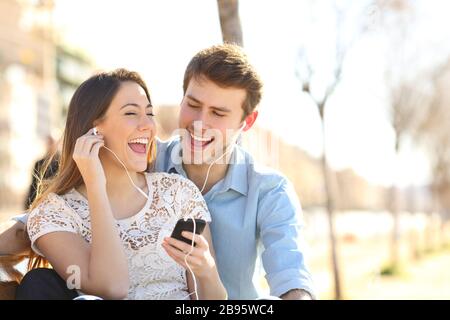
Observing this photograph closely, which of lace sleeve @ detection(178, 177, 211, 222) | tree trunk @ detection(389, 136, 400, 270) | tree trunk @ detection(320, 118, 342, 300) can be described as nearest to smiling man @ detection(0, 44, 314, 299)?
lace sleeve @ detection(178, 177, 211, 222)

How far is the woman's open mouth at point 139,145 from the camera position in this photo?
3584 millimetres

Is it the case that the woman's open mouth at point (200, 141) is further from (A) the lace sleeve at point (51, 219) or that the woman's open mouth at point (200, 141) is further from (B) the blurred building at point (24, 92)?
(B) the blurred building at point (24, 92)

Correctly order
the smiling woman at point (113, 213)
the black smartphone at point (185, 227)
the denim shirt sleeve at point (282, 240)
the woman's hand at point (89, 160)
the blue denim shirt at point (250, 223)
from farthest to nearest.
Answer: the blue denim shirt at point (250, 223) < the denim shirt sleeve at point (282, 240) < the woman's hand at point (89, 160) < the smiling woman at point (113, 213) < the black smartphone at point (185, 227)

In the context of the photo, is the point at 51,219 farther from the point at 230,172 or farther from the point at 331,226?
the point at 331,226

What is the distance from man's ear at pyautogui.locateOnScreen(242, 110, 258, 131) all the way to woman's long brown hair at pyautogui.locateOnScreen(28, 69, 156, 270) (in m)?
0.82

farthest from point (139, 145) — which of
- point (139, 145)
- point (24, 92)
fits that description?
point (24, 92)

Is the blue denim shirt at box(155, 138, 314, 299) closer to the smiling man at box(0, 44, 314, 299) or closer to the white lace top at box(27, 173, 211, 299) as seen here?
the smiling man at box(0, 44, 314, 299)

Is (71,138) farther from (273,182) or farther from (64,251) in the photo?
(273,182)

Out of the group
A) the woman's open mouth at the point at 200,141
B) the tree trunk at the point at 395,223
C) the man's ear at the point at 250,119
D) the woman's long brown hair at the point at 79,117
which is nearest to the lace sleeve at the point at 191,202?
the woman's open mouth at the point at 200,141

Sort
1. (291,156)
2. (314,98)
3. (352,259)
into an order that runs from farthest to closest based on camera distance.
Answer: (291,156), (352,259), (314,98)

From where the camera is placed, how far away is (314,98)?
9055 millimetres

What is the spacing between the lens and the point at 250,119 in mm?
4242
